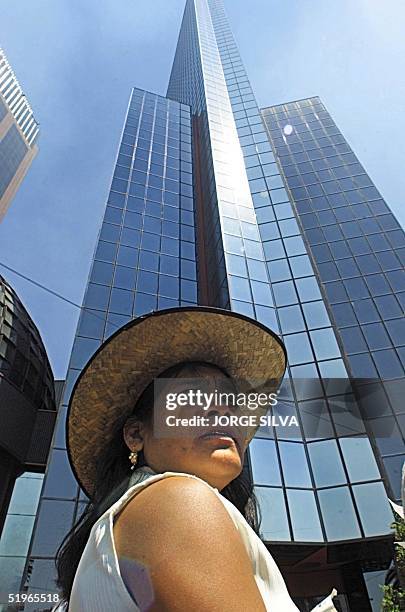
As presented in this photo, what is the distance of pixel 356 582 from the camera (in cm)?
1224

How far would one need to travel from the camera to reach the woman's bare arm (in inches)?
25.9

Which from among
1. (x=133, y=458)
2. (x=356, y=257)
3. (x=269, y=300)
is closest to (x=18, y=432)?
(x=269, y=300)

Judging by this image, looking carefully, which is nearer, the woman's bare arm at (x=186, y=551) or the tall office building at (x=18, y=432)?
the woman's bare arm at (x=186, y=551)

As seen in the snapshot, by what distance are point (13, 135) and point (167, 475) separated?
10327cm

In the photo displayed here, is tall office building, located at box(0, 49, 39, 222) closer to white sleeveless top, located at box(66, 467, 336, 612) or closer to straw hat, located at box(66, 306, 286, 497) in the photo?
straw hat, located at box(66, 306, 286, 497)

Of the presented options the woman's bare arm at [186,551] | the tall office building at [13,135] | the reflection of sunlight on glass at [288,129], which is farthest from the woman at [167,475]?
the tall office building at [13,135]

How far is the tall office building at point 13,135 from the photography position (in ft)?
262

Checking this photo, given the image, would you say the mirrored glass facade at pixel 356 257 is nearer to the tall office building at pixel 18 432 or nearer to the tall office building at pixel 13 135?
the tall office building at pixel 18 432

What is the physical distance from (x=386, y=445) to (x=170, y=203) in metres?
20.7

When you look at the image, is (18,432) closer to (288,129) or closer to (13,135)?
(288,129)

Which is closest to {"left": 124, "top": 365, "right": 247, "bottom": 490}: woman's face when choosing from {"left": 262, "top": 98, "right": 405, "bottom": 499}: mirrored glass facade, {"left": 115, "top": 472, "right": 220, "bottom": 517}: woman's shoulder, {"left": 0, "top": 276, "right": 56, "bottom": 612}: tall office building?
{"left": 115, "top": 472, "right": 220, "bottom": 517}: woman's shoulder

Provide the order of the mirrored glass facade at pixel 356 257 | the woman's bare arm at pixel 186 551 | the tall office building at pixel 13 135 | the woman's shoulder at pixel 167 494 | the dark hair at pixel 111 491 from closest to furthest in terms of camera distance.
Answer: the woman's bare arm at pixel 186 551, the woman's shoulder at pixel 167 494, the dark hair at pixel 111 491, the mirrored glass facade at pixel 356 257, the tall office building at pixel 13 135

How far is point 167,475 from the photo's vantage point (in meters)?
0.89

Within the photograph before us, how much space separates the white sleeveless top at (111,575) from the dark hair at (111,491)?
49 cm
